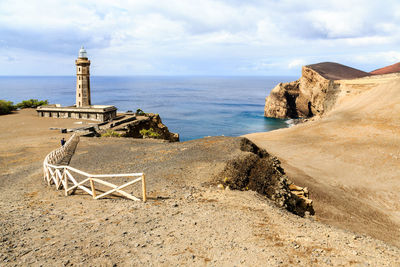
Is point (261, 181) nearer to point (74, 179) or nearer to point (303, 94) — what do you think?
point (74, 179)

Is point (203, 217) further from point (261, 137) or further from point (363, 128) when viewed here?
point (363, 128)

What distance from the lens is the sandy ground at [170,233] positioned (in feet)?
22.8

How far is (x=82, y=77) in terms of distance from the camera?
43.1 metres

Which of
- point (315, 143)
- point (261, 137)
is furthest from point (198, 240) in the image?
Result: point (261, 137)

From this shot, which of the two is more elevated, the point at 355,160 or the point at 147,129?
the point at 147,129

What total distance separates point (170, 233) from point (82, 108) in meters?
38.8

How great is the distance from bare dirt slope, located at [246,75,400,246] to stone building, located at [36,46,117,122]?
25361mm

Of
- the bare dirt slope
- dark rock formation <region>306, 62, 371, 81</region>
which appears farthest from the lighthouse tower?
dark rock formation <region>306, 62, 371, 81</region>

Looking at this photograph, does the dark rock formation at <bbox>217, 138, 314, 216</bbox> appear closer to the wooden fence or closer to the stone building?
the wooden fence

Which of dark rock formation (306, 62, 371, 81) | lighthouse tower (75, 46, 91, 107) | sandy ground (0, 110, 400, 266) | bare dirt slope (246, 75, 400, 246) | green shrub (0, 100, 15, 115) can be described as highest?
dark rock formation (306, 62, 371, 81)

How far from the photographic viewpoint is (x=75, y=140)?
83.6 ft

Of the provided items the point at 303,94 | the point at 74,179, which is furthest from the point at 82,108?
the point at 303,94

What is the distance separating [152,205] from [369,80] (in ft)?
233

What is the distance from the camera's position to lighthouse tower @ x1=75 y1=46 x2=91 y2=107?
140ft
